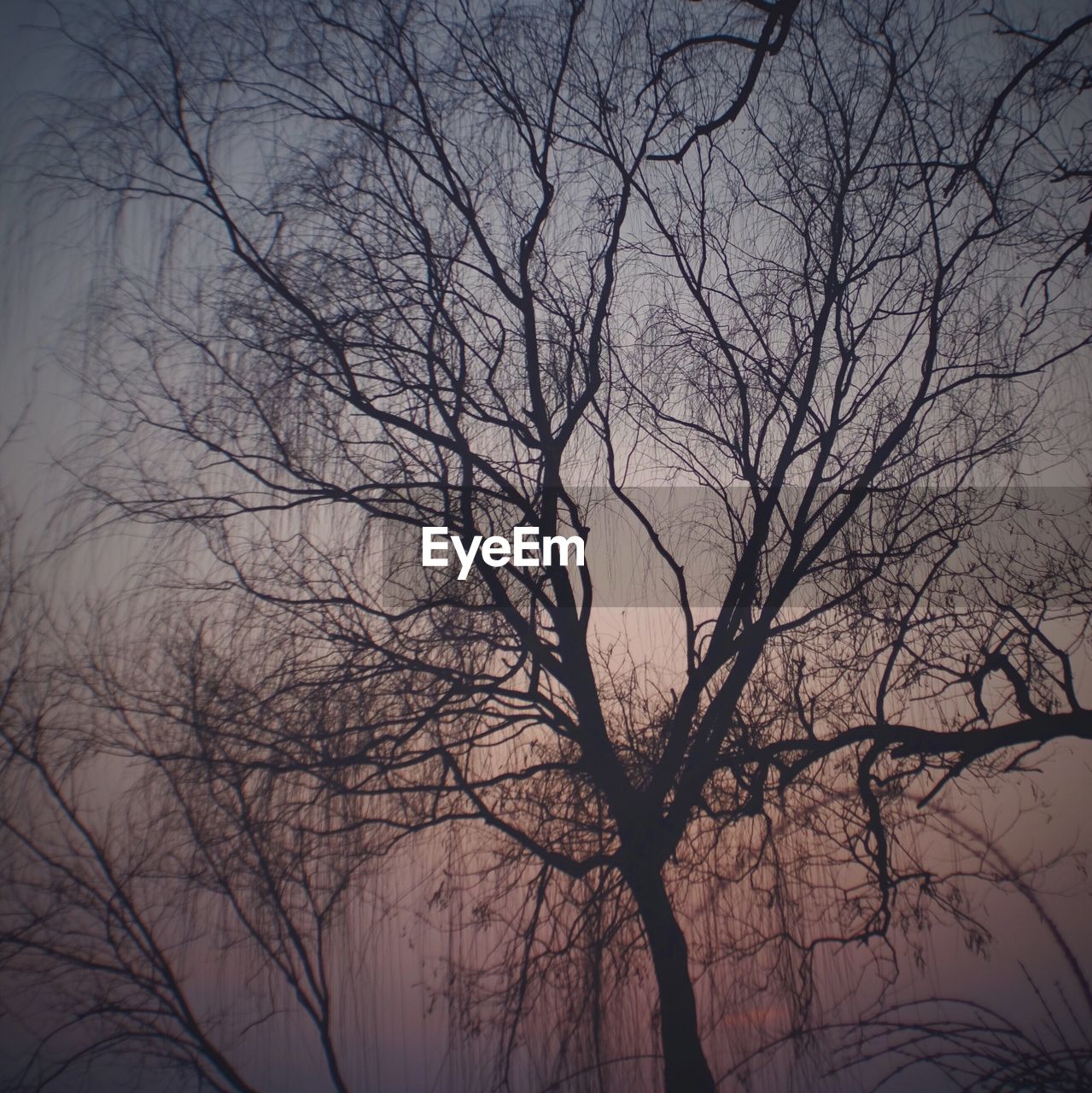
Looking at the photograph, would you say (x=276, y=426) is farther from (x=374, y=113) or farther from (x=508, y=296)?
(x=374, y=113)

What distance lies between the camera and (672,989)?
1408mm

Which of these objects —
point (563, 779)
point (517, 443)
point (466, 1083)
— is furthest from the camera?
point (517, 443)

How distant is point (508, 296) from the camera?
63.6 inches

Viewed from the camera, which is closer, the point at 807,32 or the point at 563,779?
the point at 563,779

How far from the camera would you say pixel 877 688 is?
1.53 meters

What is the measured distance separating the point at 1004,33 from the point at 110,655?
2219 mm

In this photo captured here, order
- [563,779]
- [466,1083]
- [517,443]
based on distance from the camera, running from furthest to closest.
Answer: [517,443]
[563,779]
[466,1083]

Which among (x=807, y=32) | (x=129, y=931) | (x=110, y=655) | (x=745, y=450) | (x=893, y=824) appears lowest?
(x=129, y=931)

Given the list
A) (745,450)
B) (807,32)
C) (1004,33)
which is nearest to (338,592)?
(745,450)

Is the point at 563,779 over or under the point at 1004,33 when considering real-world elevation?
under

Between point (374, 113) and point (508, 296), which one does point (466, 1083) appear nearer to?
point (508, 296)

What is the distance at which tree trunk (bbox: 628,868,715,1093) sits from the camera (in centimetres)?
137

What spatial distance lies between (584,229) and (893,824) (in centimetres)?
136

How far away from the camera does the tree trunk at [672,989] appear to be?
1.37 metres
